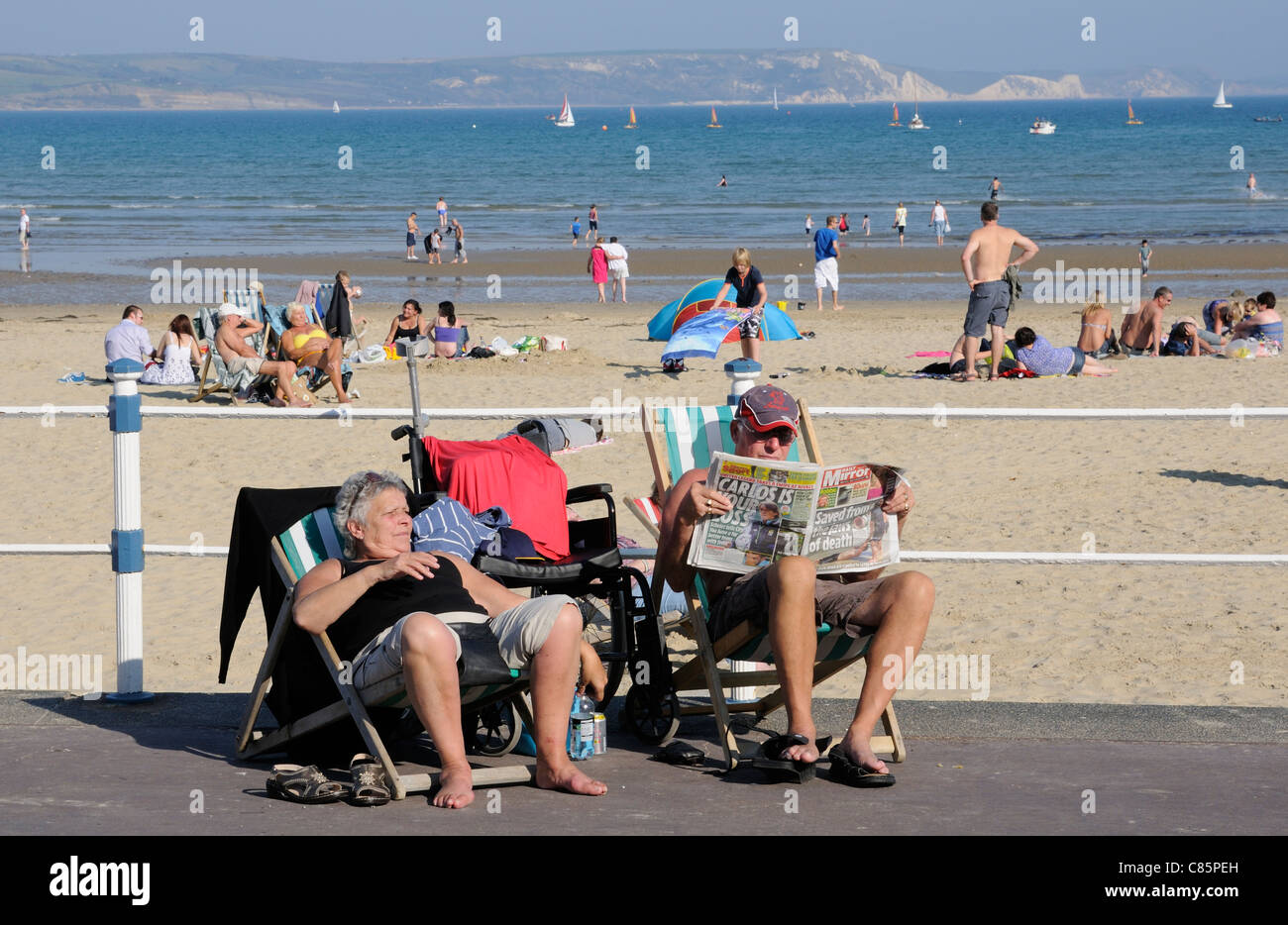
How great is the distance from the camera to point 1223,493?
929 cm

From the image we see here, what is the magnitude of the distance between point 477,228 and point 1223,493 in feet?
110

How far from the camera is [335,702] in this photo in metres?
4.00

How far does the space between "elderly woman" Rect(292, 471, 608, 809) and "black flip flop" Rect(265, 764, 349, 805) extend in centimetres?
26

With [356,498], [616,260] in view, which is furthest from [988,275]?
[616,260]

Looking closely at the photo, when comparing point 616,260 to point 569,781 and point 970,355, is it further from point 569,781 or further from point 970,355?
point 569,781

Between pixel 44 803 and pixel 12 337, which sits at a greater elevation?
pixel 12 337

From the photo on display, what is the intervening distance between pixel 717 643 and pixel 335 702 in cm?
109

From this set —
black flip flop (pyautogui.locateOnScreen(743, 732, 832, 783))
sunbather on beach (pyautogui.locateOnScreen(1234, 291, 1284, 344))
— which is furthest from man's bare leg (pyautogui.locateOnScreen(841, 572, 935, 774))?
sunbather on beach (pyautogui.locateOnScreen(1234, 291, 1284, 344))

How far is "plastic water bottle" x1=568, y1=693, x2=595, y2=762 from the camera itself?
423 cm

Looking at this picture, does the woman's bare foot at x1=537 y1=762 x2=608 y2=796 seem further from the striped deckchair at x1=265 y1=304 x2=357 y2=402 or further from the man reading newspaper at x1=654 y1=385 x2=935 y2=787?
the striped deckchair at x1=265 y1=304 x2=357 y2=402

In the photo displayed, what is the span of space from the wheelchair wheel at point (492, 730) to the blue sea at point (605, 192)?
20.6 metres

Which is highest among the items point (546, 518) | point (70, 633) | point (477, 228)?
point (477, 228)

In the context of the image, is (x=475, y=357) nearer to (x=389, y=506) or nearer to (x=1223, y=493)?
(x=1223, y=493)

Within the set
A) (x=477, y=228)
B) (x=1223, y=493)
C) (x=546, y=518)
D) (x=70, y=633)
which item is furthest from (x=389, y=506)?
(x=477, y=228)
